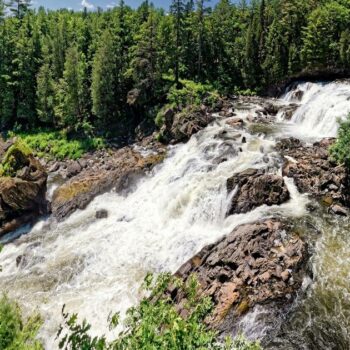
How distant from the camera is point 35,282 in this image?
81.9ft

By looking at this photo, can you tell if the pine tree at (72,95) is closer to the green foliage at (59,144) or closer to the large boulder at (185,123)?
the green foliage at (59,144)

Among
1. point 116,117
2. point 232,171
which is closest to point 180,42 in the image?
point 116,117

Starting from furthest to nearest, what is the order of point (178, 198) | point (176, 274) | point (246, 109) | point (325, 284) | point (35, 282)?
point (246, 109), point (178, 198), point (35, 282), point (176, 274), point (325, 284)

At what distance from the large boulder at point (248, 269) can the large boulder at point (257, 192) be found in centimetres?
291

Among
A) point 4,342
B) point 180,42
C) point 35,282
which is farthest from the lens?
point 180,42

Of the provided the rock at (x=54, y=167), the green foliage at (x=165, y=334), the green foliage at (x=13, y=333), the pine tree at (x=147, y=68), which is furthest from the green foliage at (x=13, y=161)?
the green foliage at (x=165, y=334)

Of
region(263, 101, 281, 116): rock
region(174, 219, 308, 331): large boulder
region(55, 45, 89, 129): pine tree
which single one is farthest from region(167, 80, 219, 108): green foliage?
region(174, 219, 308, 331): large boulder

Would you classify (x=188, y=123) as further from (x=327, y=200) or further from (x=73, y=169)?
(x=327, y=200)

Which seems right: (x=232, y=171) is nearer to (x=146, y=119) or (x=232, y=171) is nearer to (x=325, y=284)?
(x=325, y=284)

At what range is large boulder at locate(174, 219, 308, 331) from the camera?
18.0 metres

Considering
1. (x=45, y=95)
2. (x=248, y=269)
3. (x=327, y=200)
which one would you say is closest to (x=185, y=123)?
(x=327, y=200)

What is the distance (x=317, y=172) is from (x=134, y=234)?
47.9ft

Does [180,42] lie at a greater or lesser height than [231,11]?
lesser

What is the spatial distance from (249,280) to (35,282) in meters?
14.5
